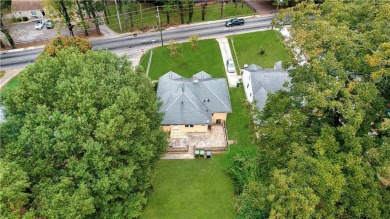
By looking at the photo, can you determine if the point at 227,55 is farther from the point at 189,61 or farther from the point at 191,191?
the point at 191,191

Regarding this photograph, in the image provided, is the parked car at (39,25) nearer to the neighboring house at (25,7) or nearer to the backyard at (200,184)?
the neighboring house at (25,7)

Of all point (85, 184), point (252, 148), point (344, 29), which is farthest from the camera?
point (252, 148)

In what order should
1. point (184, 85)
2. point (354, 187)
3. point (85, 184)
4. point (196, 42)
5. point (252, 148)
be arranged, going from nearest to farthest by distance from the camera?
point (354, 187) → point (85, 184) → point (252, 148) → point (184, 85) → point (196, 42)

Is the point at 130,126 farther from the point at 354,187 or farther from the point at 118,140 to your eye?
the point at 354,187

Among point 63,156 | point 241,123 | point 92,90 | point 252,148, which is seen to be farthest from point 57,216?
point 241,123

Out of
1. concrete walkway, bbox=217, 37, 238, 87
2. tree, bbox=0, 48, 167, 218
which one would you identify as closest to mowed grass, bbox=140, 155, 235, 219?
tree, bbox=0, 48, 167, 218

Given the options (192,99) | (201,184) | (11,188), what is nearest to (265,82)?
(192,99)
